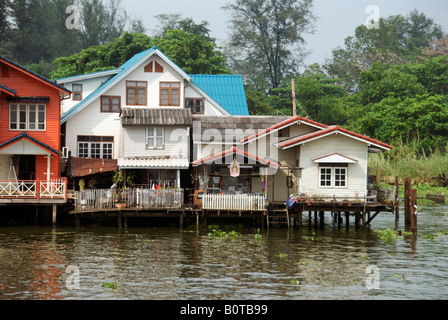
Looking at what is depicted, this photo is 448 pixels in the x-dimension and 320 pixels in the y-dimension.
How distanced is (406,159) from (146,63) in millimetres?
30297

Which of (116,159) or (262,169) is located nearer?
(262,169)

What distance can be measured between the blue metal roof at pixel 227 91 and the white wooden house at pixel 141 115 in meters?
0.88

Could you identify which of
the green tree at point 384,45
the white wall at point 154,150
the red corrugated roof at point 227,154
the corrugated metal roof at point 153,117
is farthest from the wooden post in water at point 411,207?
the green tree at point 384,45

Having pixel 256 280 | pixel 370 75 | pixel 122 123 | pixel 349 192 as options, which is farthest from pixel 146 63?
pixel 370 75

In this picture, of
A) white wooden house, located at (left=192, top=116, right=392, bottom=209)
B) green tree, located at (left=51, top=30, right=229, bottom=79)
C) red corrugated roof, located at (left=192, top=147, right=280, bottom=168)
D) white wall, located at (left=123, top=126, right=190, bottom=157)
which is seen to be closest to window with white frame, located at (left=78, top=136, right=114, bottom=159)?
white wall, located at (left=123, top=126, right=190, bottom=157)

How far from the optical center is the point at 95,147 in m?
45.0

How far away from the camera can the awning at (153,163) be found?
1599 inches

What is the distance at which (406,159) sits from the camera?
6341 cm

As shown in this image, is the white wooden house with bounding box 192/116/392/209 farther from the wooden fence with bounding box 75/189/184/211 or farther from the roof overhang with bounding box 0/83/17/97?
the roof overhang with bounding box 0/83/17/97

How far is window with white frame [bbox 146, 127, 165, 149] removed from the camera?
142ft

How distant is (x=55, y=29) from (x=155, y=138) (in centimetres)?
5981

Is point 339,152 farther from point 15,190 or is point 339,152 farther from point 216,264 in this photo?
point 15,190
